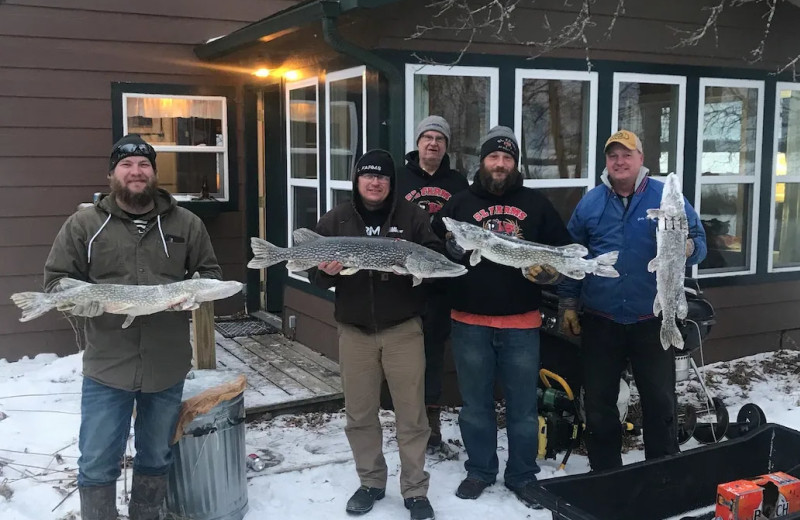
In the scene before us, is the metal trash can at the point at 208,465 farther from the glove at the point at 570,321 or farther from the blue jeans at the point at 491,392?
the glove at the point at 570,321

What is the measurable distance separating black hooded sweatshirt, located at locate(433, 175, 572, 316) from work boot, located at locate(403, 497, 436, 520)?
108cm

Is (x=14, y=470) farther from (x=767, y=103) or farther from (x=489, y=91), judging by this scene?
(x=767, y=103)

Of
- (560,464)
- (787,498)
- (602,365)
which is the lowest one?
(560,464)

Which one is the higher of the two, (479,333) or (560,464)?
(479,333)

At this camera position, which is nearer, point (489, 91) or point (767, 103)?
point (489, 91)

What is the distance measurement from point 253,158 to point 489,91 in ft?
9.99

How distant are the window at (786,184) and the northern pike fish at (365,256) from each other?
4.95 meters

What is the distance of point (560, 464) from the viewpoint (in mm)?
4582

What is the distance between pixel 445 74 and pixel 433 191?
4.40 ft

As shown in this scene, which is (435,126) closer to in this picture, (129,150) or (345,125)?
(345,125)

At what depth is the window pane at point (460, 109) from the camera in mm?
5535

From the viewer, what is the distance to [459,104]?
566 centimetres

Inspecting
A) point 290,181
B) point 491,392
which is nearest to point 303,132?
point 290,181

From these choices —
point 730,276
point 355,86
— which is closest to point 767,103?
point 730,276
